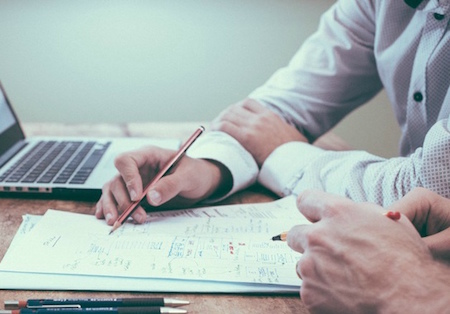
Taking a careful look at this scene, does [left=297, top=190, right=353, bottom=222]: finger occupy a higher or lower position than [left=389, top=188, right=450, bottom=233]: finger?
higher

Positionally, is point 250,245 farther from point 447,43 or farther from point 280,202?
point 447,43

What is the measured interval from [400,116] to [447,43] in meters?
0.22

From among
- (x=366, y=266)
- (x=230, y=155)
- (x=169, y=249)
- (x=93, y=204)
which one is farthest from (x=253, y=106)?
(x=366, y=266)

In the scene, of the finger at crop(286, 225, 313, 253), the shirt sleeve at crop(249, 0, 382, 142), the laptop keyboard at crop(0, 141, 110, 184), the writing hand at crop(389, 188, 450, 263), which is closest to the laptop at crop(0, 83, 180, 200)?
the laptop keyboard at crop(0, 141, 110, 184)

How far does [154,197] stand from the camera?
0.77 m

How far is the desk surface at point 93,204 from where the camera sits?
0.56 metres

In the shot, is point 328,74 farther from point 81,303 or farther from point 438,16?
point 81,303

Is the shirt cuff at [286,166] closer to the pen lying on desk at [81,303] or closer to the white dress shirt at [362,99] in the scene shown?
the white dress shirt at [362,99]

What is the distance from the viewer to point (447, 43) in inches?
36.4

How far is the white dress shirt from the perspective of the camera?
2.60 ft

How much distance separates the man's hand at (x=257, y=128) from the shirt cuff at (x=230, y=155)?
0.07 feet

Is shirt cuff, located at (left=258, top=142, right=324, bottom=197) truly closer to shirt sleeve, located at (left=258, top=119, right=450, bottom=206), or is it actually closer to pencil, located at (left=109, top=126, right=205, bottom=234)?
shirt sleeve, located at (left=258, top=119, right=450, bottom=206)

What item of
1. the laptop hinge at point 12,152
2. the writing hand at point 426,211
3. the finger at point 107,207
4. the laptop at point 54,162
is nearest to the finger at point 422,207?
the writing hand at point 426,211

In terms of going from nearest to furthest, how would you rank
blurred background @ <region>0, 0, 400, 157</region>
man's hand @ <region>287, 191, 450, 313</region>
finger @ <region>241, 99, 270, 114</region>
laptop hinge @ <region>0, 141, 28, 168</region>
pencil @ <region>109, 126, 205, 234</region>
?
man's hand @ <region>287, 191, 450, 313</region>, pencil @ <region>109, 126, 205, 234</region>, laptop hinge @ <region>0, 141, 28, 168</region>, finger @ <region>241, 99, 270, 114</region>, blurred background @ <region>0, 0, 400, 157</region>
